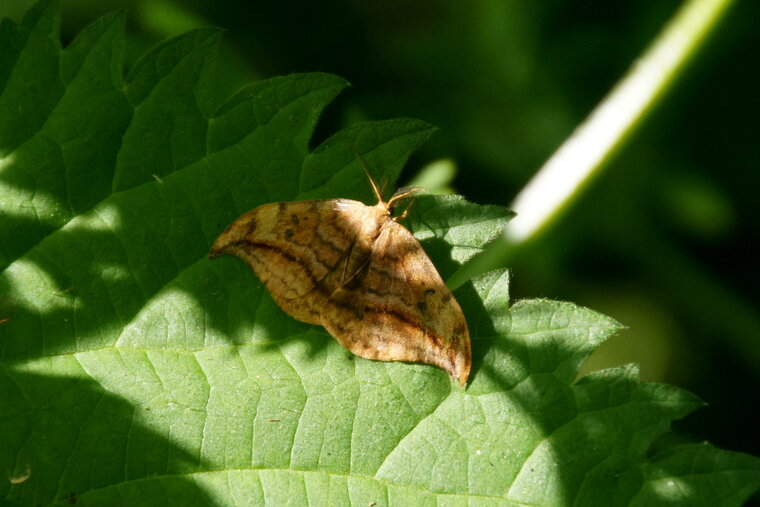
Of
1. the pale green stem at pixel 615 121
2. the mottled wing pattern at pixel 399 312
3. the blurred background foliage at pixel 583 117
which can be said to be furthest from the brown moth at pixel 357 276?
the blurred background foliage at pixel 583 117

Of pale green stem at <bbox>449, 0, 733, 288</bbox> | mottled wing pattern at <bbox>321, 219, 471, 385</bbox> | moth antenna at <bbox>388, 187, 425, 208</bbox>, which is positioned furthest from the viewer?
pale green stem at <bbox>449, 0, 733, 288</bbox>

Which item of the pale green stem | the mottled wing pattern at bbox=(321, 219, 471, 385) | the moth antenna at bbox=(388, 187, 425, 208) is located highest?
the pale green stem

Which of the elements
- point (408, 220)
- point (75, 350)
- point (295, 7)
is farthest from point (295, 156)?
point (295, 7)

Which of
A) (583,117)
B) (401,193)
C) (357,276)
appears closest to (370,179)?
(401,193)

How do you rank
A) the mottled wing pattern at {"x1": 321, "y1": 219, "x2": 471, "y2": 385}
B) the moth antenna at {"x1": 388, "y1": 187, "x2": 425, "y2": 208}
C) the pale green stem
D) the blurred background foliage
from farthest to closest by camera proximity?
the blurred background foliage
the pale green stem
the moth antenna at {"x1": 388, "y1": 187, "x2": 425, "y2": 208}
the mottled wing pattern at {"x1": 321, "y1": 219, "x2": 471, "y2": 385}

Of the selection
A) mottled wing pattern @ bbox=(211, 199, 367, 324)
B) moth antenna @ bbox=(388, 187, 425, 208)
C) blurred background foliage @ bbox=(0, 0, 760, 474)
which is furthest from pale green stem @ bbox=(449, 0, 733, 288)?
mottled wing pattern @ bbox=(211, 199, 367, 324)

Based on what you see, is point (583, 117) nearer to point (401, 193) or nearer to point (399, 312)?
point (401, 193)

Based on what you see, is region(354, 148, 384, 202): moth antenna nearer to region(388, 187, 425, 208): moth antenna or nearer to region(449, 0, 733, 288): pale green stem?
region(388, 187, 425, 208): moth antenna

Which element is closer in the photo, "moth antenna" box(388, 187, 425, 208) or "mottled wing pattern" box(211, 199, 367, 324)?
"mottled wing pattern" box(211, 199, 367, 324)
